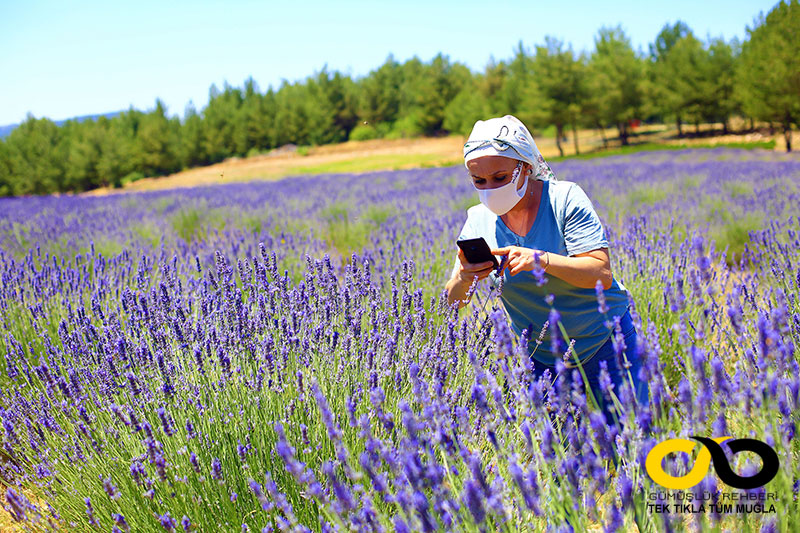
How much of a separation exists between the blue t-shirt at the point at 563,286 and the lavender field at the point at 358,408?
19 cm

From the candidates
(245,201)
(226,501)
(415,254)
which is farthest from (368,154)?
(226,501)

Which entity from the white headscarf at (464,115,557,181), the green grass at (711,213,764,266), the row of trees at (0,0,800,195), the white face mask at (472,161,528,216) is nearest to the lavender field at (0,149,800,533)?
the white face mask at (472,161,528,216)

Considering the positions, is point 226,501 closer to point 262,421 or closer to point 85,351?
point 262,421

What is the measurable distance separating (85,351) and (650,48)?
57658 millimetres

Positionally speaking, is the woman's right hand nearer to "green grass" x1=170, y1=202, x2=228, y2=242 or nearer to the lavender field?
the lavender field

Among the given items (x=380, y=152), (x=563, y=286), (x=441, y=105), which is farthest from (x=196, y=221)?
(x=441, y=105)

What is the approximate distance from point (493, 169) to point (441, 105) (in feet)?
141

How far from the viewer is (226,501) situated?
1.27m

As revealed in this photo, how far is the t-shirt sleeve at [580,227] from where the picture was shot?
67.4 inches

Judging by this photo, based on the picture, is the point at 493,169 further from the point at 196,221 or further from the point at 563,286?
the point at 196,221

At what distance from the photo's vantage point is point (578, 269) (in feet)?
5.19

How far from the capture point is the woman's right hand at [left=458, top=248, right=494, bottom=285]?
1.72m

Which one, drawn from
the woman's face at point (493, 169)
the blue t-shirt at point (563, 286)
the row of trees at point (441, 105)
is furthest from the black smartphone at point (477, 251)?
the row of trees at point (441, 105)

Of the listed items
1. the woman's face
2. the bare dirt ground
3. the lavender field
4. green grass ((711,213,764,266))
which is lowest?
green grass ((711,213,764,266))
